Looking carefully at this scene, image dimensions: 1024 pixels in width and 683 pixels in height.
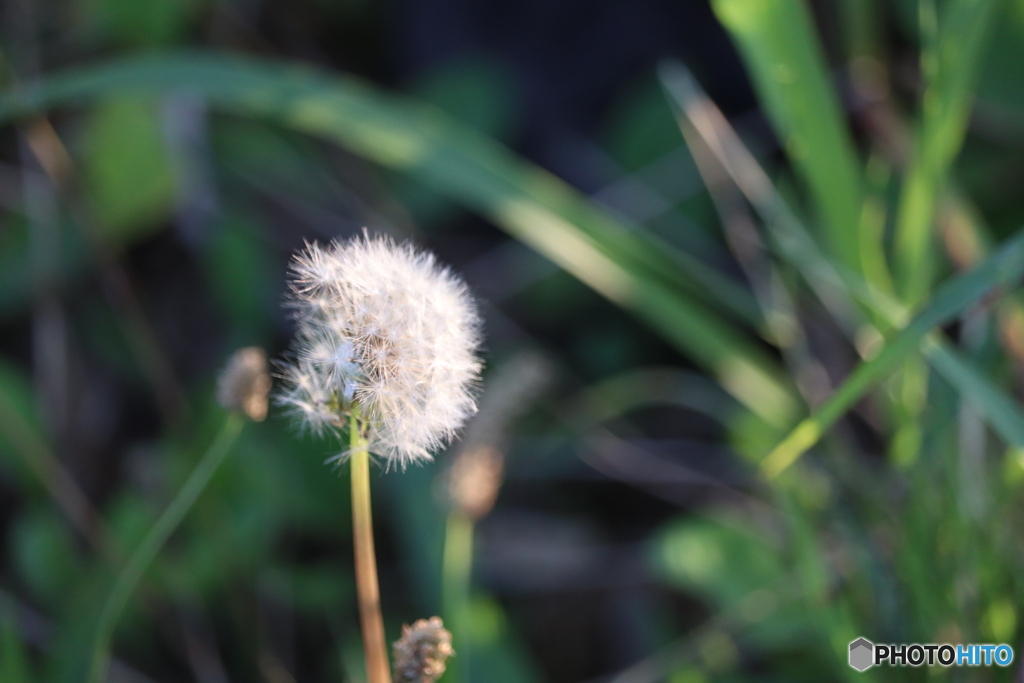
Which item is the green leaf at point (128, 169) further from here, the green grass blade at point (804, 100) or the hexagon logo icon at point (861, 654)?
the hexagon logo icon at point (861, 654)

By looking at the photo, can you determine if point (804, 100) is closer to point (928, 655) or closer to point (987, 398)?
point (987, 398)

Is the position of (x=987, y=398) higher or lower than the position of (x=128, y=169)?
lower

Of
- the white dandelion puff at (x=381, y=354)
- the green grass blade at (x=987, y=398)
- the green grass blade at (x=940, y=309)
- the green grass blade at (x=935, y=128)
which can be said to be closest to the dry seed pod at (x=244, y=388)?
the white dandelion puff at (x=381, y=354)

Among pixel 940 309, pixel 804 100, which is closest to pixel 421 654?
pixel 940 309

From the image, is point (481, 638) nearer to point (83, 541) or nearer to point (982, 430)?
point (83, 541)

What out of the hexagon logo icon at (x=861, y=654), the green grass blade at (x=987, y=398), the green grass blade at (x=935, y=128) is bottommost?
the hexagon logo icon at (x=861, y=654)

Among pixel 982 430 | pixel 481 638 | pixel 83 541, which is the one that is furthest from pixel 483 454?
pixel 83 541

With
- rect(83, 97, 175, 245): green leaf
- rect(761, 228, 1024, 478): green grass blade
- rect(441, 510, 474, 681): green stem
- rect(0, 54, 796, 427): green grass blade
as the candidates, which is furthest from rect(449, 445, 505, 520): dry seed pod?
rect(83, 97, 175, 245): green leaf
